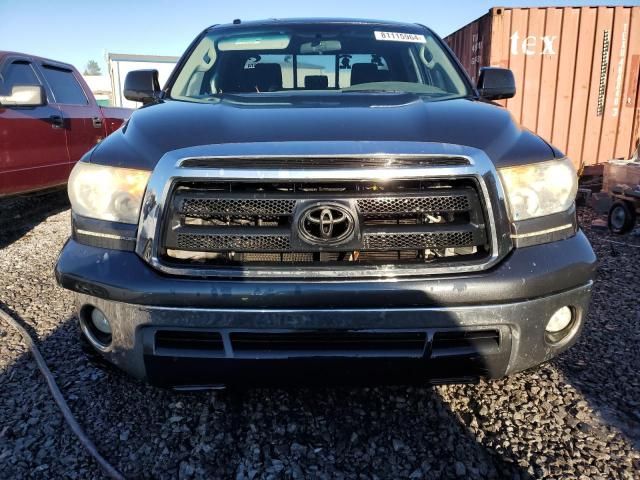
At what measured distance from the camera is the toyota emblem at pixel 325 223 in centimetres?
167

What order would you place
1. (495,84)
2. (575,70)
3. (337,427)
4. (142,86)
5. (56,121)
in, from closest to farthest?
(337,427) < (495,84) < (142,86) < (56,121) < (575,70)

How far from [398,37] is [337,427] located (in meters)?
2.44

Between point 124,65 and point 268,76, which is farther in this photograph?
point 124,65

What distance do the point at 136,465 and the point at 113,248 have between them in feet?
2.82

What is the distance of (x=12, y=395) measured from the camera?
2400 mm

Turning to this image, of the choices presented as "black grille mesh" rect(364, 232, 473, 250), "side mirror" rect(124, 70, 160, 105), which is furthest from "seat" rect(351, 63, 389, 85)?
"black grille mesh" rect(364, 232, 473, 250)

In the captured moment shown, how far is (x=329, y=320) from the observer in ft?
5.49

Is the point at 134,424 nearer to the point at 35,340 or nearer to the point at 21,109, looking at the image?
the point at 35,340

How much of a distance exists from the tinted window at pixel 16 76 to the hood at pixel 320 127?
3996 mm

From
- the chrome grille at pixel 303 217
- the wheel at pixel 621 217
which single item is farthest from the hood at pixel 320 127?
the wheel at pixel 621 217

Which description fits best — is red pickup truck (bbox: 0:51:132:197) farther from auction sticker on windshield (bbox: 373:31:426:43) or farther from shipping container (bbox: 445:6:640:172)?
shipping container (bbox: 445:6:640:172)

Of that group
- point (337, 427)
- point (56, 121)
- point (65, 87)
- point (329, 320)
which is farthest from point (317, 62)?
point (65, 87)

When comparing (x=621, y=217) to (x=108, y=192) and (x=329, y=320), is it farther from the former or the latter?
(x=108, y=192)

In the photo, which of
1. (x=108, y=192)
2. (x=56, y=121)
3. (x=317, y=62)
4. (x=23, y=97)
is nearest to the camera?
(x=108, y=192)
